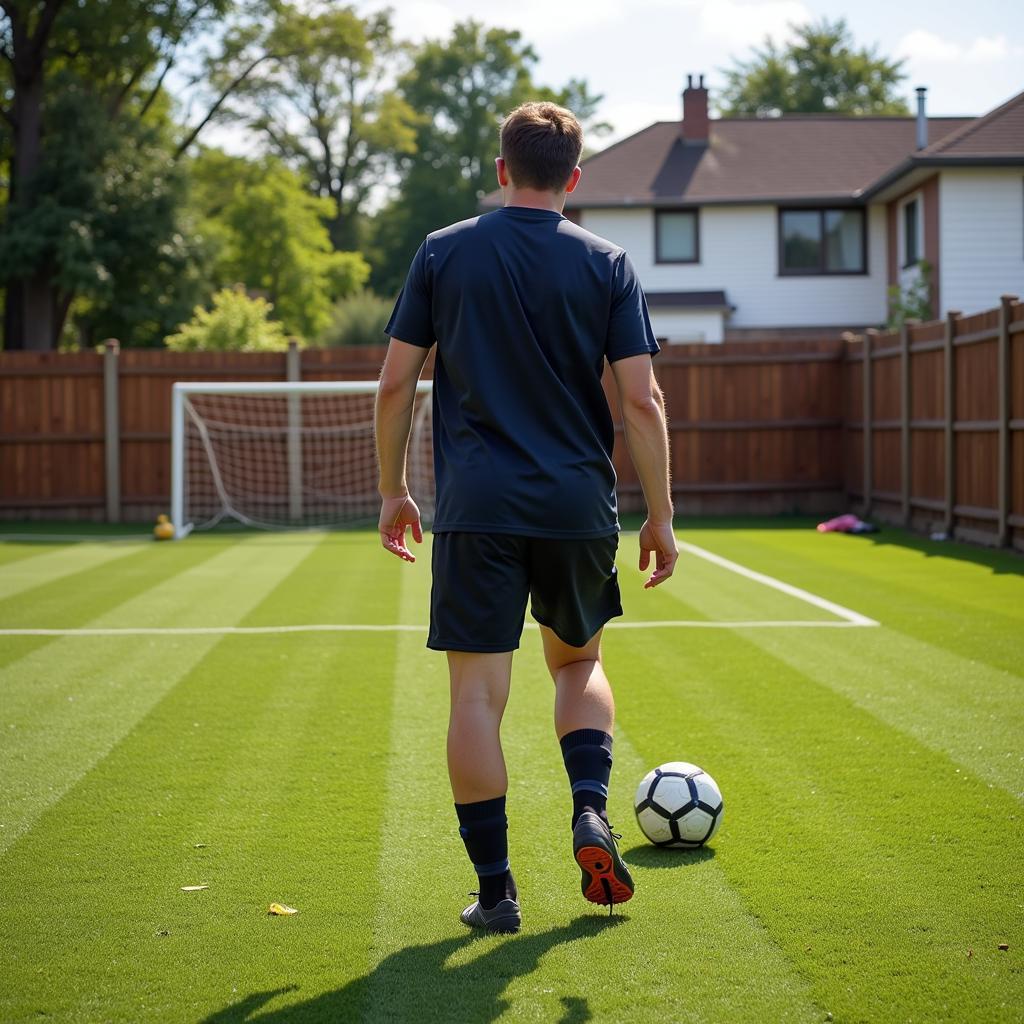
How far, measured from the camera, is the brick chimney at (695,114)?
31578mm

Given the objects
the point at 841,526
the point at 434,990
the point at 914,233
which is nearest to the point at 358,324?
the point at 914,233

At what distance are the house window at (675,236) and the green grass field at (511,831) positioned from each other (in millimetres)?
21100

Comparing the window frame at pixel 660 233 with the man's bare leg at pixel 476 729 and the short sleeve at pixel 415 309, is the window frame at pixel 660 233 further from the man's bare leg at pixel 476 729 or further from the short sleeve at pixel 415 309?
the man's bare leg at pixel 476 729

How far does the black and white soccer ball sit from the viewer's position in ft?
14.2

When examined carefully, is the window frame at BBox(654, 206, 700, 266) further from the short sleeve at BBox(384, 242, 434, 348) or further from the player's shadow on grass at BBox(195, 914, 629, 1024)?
the player's shadow on grass at BBox(195, 914, 629, 1024)

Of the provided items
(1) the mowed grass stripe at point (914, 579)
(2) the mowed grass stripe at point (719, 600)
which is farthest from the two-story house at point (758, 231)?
(2) the mowed grass stripe at point (719, 600)

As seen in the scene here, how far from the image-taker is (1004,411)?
13211mm

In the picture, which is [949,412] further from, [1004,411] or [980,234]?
[980,234]

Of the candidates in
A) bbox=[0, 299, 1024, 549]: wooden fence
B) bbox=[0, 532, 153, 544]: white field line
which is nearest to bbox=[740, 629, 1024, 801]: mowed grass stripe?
bbox=[0, 532, 153, 544]: white field line

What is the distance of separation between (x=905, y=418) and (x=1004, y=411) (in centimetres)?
323

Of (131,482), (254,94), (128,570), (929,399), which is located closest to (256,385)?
(131,482)

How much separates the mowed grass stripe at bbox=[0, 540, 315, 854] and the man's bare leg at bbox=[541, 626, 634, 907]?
191 centimetres

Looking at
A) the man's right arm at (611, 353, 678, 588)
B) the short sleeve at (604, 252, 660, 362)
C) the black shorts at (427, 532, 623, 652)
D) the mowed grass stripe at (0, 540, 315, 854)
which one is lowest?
the mowed grass stripe at (0, 540, 315, 854)

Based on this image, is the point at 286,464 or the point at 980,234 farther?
the point at 980,234
